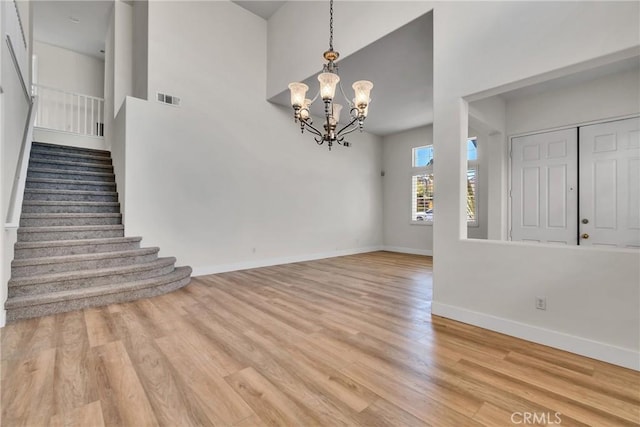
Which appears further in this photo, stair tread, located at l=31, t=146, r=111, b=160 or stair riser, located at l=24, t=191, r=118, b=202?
stair tread, located at l=31, t=146, r=111, b=160

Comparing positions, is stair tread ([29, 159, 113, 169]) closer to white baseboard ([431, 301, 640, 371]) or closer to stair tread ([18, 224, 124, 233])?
stair tread ([18, 224, 124, 233])

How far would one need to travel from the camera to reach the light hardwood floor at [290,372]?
5.06 ft

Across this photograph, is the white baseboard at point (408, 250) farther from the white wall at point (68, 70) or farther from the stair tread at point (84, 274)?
the white wall at point (68, 70)

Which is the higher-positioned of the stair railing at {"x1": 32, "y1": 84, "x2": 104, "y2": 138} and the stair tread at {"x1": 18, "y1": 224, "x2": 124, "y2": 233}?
the stair railing at {"x1": 32, "y1": 84, "x2": 104, "y2": 138}

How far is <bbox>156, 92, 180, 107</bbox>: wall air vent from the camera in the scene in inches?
181

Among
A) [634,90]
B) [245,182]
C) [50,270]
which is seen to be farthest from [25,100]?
[634,90]

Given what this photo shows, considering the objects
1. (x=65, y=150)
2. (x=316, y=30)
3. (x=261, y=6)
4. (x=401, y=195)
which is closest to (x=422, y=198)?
(x=401, y=195)

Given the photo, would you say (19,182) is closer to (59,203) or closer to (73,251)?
(59,203)

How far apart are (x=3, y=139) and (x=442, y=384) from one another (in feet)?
14.1

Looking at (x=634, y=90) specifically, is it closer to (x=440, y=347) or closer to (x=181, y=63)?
(x=440, y=347)

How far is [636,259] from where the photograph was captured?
2029 mm

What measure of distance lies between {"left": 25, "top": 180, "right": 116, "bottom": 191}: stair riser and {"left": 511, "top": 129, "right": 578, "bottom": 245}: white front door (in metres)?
6.75

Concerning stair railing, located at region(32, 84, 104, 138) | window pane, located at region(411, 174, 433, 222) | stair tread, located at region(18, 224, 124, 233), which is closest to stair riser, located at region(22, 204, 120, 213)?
stair tread, located at region(18, 224, 124, 233)

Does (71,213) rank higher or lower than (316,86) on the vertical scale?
lower
